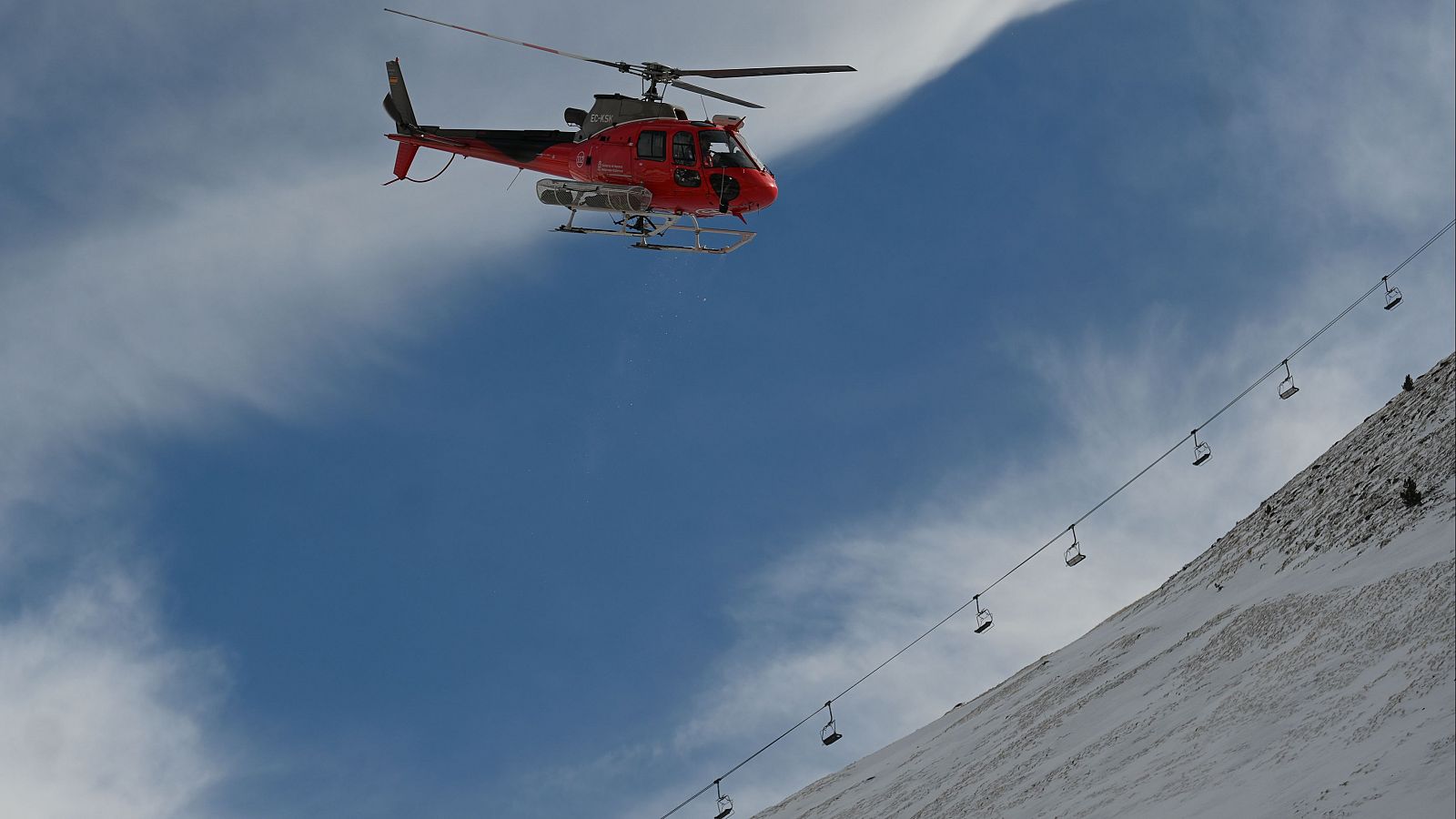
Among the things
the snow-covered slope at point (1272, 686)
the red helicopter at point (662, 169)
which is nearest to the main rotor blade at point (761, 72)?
the red helicopter at point (662, 169)

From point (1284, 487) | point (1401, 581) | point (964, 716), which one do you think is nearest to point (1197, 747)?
point (1401, 581)

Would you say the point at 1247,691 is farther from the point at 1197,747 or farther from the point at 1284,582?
the point at 1284,582

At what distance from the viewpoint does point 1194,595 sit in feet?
127

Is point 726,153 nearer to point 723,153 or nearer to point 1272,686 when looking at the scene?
point 723,153

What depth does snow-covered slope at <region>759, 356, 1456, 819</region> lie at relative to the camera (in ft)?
74.5

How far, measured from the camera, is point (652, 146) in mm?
36750

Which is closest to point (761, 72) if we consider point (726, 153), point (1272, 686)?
point (726, 153)

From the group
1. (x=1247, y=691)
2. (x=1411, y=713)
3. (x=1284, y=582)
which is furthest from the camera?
(x=1284, y=582)

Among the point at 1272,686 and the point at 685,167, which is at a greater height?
the point at 685,167

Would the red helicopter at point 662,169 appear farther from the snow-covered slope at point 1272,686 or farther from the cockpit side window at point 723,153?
the snow-covered slope at point 1272,686

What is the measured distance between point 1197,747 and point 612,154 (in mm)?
20355

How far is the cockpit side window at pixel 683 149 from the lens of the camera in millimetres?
36469

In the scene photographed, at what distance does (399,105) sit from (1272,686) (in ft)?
96.2

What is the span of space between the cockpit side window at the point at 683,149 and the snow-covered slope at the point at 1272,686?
55.8 feet
